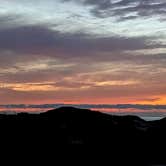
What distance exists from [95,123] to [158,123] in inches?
537

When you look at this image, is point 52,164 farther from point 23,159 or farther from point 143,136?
point 143,136

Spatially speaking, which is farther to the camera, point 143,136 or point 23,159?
point 143,136

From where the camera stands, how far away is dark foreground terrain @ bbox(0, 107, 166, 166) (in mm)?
59281

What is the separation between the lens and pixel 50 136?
59312 mm

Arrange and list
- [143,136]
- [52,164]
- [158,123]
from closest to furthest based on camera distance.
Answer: [52,164]
[143,136]
[158,123]

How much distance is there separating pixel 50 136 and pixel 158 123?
2129 cm

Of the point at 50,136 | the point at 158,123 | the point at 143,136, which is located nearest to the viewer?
the point at 50,136

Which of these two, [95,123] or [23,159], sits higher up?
[95,123]

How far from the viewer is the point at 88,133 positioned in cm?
6138

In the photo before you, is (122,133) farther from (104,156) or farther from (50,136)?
(50,136)

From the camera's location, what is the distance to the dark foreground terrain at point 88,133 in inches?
2334

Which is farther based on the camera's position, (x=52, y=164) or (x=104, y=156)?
(x=104, y=156)

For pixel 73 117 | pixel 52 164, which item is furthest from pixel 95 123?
pixel 52 164

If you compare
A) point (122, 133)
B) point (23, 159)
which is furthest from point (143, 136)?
point (23, 159)
